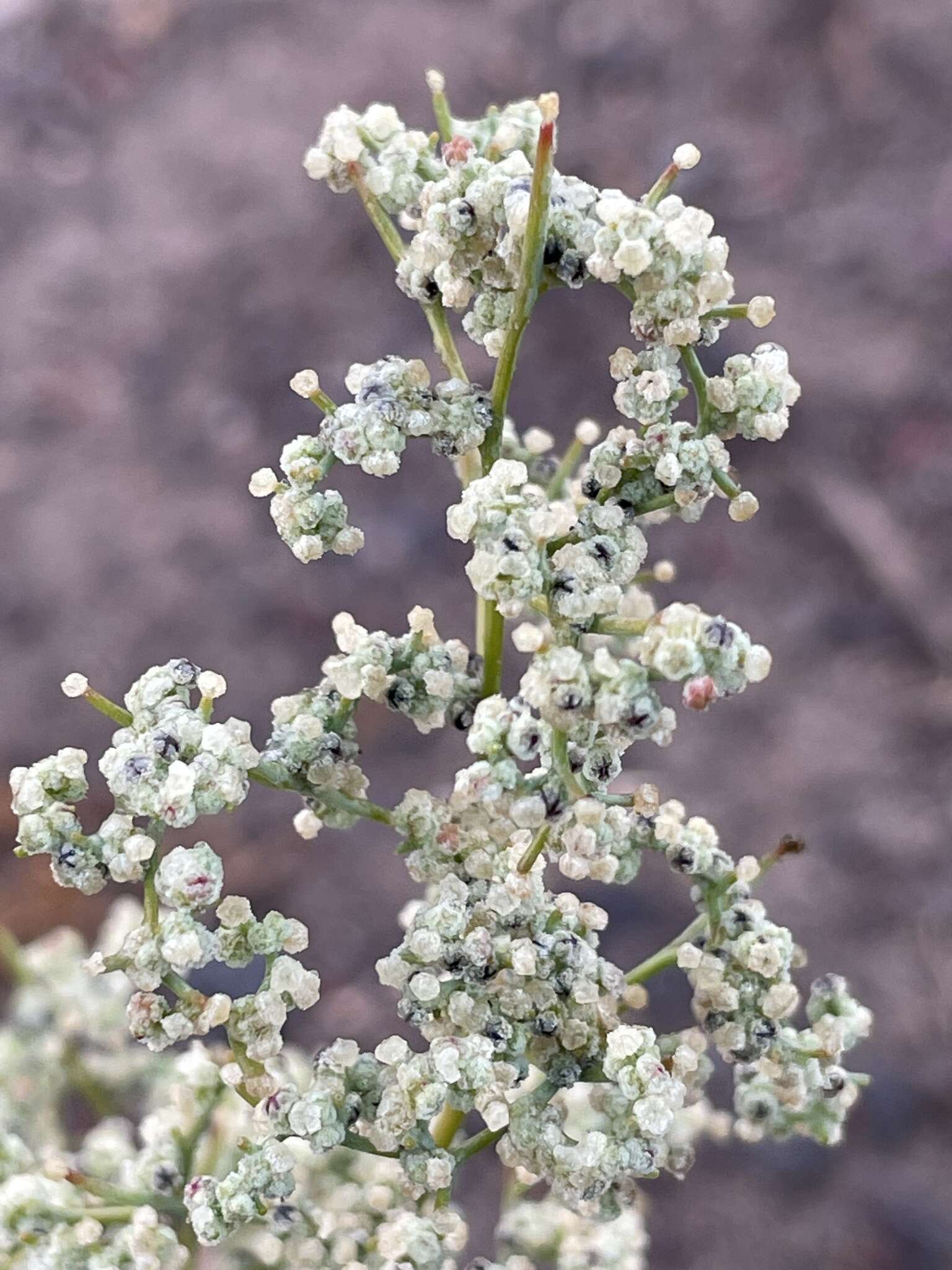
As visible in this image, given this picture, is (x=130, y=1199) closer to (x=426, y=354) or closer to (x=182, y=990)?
(x=182, y=990)


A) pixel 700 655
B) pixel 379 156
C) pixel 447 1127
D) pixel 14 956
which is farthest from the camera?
pixel 14 956

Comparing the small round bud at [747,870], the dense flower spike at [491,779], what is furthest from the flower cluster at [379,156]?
the small round bud at [747,870]

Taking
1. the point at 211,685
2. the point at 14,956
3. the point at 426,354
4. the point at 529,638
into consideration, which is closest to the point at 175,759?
the point at 211,685

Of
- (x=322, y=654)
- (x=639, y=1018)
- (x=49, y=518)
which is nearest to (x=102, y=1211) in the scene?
(x=639, y=1018)

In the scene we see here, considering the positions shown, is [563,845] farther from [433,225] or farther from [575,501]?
[433,225]

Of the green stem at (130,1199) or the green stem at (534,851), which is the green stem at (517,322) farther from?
the green stem at (130,1199)

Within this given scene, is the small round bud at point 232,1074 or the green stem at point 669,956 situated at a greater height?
the green stem at point 669,956

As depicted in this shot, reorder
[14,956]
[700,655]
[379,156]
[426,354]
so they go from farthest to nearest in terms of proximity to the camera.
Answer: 1. [426,354]
2. [14,956]
3. [379,156]
4. [700,655]
